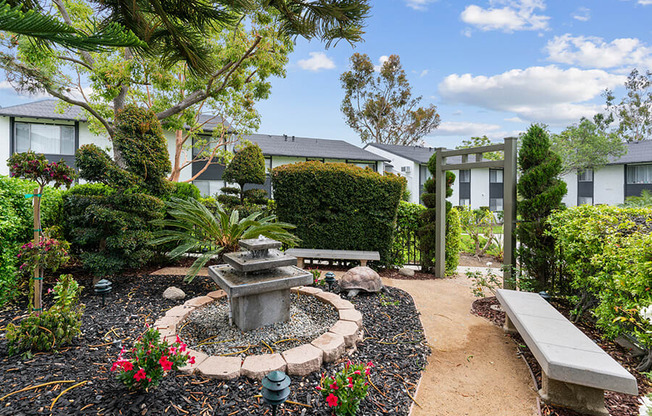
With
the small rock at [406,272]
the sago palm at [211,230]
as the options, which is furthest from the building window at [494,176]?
the sago palm at [211,230]

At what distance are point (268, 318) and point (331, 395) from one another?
51.8 inches

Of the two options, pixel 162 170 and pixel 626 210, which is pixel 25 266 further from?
pixel 626 210

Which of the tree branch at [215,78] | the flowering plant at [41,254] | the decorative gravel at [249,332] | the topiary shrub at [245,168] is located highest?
the tree branch at [215,78]

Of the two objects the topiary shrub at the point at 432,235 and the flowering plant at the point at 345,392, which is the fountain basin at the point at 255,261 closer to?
the flowering plant at the point at 345,392

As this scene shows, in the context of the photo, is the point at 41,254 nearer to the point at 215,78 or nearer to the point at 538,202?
the point at 538,202

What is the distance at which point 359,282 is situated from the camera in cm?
394

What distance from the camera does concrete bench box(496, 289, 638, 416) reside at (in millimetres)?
1744

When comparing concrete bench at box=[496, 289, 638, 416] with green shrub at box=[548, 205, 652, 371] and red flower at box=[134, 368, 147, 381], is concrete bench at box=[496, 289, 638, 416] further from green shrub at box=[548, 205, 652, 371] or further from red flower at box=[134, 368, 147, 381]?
red flower at box=[134, 368, 147, 381]

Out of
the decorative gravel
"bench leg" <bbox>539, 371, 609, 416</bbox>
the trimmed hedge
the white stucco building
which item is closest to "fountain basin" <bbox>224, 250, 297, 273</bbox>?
the decorative gravel

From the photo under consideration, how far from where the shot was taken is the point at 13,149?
12695 millimetres

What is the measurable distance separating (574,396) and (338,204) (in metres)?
4.30

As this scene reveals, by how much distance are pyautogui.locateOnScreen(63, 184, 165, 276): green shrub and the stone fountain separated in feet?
6.21

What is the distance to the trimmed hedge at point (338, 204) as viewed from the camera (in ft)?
18.8

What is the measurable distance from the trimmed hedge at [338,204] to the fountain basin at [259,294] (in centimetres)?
285
